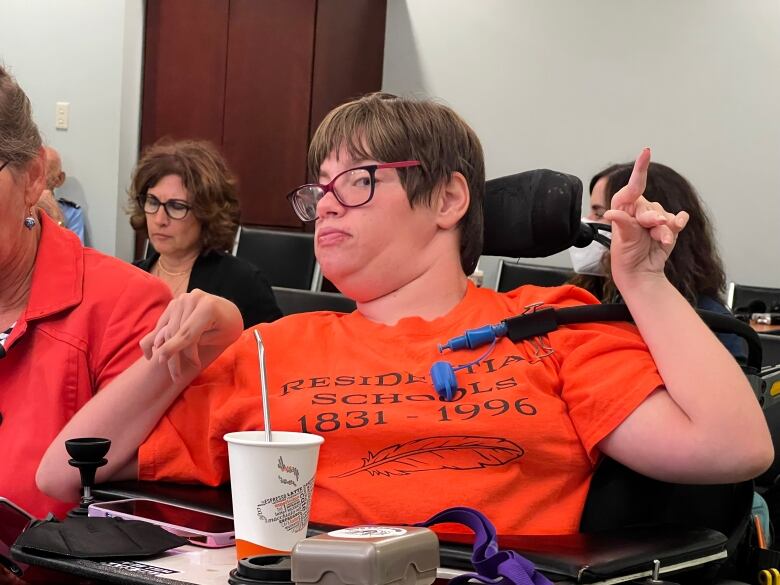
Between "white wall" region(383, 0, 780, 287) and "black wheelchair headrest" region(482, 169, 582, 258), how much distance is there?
14.4 ft

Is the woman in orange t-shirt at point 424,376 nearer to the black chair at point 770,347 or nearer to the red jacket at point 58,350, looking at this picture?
the red jacket at point 58,350

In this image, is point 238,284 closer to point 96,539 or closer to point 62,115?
point 96,539

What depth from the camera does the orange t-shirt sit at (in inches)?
50.2

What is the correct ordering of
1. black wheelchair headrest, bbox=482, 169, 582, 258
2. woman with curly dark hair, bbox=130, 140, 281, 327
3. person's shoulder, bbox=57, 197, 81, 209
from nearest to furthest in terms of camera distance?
black wheelchair headrest, bbox=482, 169, 582, 258 < woman with curly dark hair, bbox=130, 140, 281, 327 < person's shoulder, bbox=57, 197, 81, 209

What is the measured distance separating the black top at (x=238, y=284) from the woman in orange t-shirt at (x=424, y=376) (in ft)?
4.69

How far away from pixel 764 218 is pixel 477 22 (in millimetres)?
2041

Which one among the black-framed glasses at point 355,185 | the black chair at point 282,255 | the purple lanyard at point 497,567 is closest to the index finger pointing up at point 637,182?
the black-framed glasses at point 355,185

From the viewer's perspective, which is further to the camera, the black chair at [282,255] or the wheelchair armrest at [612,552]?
the black chair at [282,255]

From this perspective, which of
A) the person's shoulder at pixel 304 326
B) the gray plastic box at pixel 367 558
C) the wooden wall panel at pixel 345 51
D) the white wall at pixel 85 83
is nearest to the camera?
the gray plastic box at pixel 367 558

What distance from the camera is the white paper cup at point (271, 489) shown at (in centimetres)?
91

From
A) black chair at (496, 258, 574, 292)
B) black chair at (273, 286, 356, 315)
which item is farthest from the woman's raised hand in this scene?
black chair at (496, 258, 574, 292)

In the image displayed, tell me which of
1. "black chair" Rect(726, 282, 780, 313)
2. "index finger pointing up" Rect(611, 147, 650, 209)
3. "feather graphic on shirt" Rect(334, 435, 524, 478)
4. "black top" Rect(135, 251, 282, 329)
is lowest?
"black chair" Rect(726, 282, 780, 313)

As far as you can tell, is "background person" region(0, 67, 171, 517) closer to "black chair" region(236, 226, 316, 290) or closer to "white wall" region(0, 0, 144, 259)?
"black chair" region(236, 226, 316, 290)

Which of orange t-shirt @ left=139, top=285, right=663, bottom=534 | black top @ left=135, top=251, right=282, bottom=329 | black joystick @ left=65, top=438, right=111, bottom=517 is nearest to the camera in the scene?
black joystick @ left=65, top=438, right=111, bottom=517
